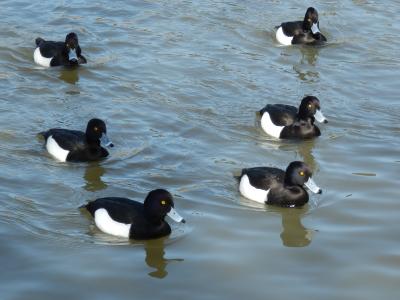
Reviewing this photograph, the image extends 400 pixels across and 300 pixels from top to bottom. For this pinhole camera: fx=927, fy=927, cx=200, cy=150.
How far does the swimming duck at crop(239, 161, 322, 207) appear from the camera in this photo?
11867 mm

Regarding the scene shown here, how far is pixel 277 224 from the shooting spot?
11.6m

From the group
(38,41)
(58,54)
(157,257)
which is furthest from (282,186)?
(38,41)

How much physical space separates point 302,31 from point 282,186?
7562 millimetres

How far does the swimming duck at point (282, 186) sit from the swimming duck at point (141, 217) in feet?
4.84

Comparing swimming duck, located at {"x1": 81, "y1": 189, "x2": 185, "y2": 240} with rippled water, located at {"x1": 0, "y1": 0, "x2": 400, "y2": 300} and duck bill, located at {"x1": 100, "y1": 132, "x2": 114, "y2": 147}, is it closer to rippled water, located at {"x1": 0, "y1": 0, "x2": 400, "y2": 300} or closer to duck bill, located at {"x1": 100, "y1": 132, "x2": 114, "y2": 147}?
rippled water, located at {"x1": 0, "y1": 0, "x2": 400, "y2": 300}

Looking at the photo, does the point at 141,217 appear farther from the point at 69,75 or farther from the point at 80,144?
the point at 69,75

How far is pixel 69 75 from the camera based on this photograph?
16828 mm

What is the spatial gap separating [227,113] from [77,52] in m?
3.45

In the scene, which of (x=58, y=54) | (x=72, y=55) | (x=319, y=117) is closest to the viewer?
(x=319, y=117)

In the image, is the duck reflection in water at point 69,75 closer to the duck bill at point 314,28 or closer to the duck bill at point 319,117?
the duck bill at point 319,117

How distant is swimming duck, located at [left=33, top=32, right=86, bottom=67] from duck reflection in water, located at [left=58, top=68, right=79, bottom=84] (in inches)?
4.4

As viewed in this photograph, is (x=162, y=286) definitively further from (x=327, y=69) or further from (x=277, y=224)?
(x=327, y=69)

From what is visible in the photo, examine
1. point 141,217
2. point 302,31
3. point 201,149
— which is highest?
point 302,31

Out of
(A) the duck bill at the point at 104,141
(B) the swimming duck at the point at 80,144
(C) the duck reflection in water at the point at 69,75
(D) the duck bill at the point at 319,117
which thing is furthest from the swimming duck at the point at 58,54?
(D) the duck bill at the point at 319,117
